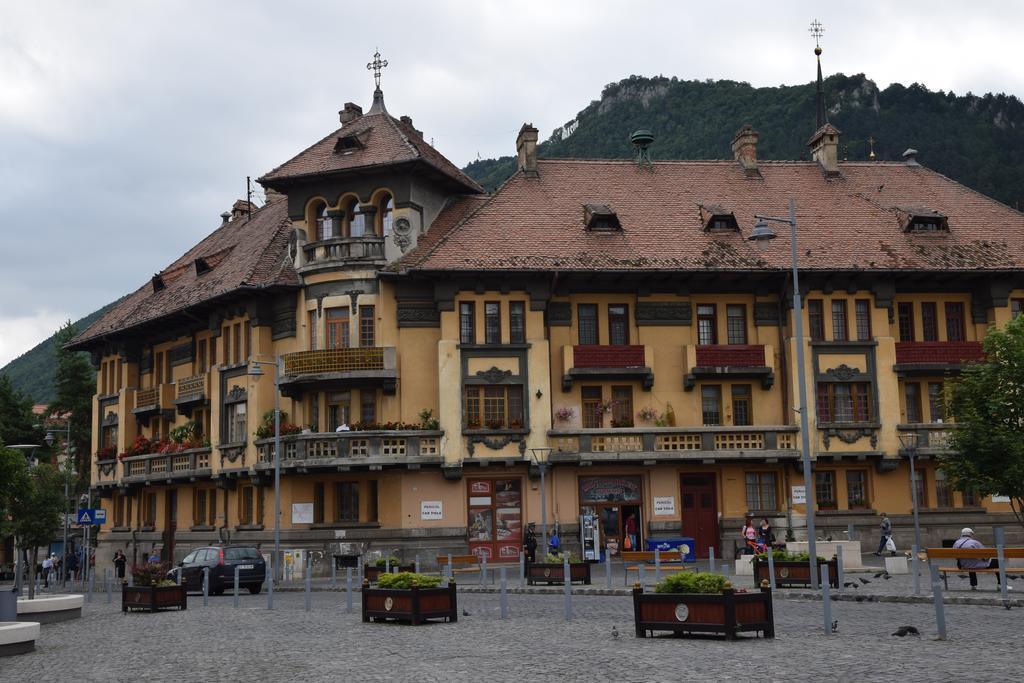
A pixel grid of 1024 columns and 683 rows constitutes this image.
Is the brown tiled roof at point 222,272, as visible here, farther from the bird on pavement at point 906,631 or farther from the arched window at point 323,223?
the bird on pavement at point 906,631

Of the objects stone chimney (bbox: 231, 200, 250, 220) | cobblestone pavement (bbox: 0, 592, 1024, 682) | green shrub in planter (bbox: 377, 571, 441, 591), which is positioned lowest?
cobblestone pavement (bbox: 0, 592, 1024, 682)

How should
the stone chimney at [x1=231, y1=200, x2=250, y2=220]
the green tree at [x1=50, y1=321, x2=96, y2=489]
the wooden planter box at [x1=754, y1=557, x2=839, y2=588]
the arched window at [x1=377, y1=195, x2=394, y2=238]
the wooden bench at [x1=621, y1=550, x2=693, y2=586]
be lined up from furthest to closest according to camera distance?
the green tree at [x1=50, y1=321, x2=96, y2=489] < the stone chimney at [x1=231, y1=200, x2=250, y2=220] < the arched window at [x1=377, y1=195, x2=394, y2=238] < the wooden bench at [x1=621, y1=550, x2=693, y2=586] < the wooden planter box at [x1=754, y1=557, x2=839, y2=588]

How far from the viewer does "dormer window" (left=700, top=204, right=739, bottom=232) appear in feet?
155

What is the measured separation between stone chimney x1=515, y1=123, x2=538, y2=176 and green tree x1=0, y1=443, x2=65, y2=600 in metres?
23.1

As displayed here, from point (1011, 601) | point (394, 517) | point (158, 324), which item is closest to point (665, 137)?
point (158, 324)

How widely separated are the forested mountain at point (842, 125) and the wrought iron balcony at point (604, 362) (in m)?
48.0

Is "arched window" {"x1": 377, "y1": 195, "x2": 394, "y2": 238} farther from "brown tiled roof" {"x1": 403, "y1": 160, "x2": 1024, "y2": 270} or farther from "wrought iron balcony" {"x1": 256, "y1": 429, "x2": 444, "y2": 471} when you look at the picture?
"wrought iron balcony" {"x1": 256, "y1": 429, "x2": 444, "y2": 471}

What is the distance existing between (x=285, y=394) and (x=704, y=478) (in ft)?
54.7

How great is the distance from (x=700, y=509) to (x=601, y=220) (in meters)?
12.0

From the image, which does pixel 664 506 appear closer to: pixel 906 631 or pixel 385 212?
pixel 385 212

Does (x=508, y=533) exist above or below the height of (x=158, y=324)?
below

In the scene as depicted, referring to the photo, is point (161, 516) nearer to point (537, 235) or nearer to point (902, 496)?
point (537, 235)

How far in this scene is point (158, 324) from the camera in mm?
53875

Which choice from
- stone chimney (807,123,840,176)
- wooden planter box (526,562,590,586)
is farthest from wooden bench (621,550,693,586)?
stone chimney (807,123,840,176)
